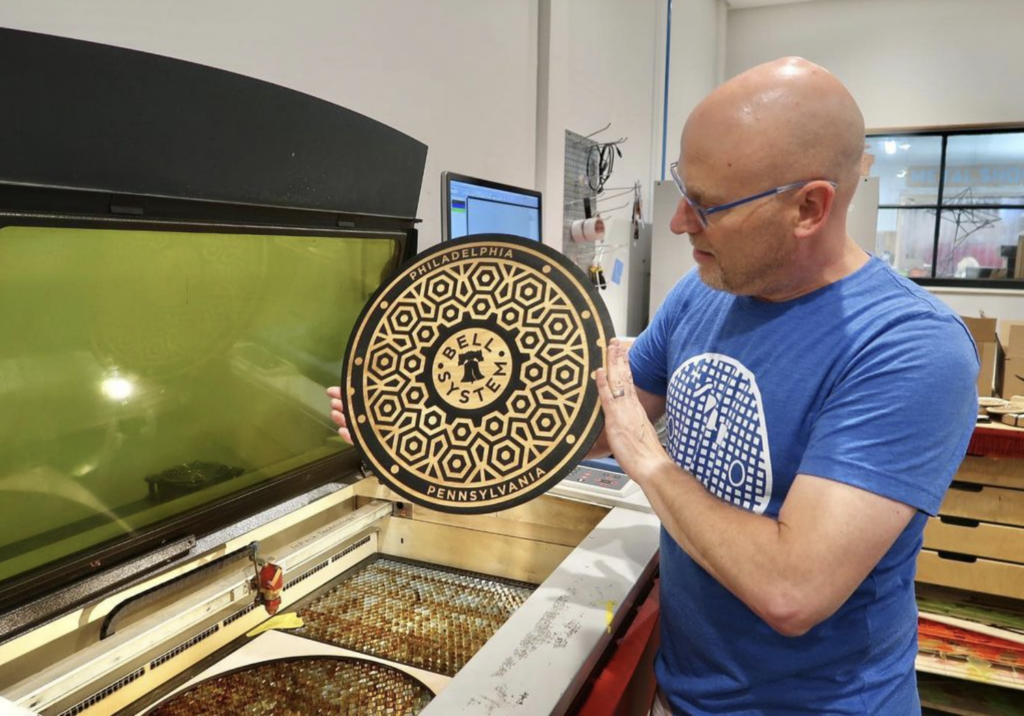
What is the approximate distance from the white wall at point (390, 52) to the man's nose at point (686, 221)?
879mm

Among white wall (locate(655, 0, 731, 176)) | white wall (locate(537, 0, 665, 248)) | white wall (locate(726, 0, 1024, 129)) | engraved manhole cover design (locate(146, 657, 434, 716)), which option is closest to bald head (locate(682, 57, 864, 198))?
engraved manhole cover design (locate(146, 657, 434, 716))

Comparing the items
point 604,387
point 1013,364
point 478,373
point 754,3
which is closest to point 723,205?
point 604,387

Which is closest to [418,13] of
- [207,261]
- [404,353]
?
Result: [207,261]

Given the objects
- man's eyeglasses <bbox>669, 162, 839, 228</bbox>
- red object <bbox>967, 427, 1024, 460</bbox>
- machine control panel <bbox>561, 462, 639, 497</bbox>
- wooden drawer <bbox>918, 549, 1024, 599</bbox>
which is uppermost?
man's eyeglasses <bbox>669, 162, 839, 228</bbox>

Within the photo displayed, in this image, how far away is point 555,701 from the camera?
2.81ft

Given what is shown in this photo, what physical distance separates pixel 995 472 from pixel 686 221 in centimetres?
212

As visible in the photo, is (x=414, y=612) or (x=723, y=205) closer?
(x=723, y=205)

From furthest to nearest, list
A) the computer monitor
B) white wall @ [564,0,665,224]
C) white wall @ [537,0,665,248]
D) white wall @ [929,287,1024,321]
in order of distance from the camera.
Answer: white wall @ [929,287,1024,321], white wall @ [564,0,665,224], white wall @ [537,0,665,248], the computer monitor

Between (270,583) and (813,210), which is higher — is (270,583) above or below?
below

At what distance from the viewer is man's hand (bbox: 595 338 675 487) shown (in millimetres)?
909

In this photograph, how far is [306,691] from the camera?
1.08 meters

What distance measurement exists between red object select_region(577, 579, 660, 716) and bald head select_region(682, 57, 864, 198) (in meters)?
0.74

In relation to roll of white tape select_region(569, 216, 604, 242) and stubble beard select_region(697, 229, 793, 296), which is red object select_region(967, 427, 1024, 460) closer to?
roll of white tape select_region(569, 216, 604, 242)

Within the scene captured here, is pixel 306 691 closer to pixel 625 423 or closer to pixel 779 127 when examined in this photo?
pixel 625 423
